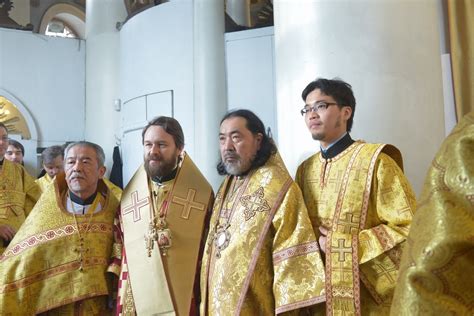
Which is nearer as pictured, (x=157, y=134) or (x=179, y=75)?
(x=157, y=134)

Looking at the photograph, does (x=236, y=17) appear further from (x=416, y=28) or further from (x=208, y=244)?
(x=208, y=244)

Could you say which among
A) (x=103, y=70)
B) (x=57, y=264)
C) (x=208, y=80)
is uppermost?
(x=103, y=70)

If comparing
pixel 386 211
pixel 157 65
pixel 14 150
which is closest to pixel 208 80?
pixel 157 65

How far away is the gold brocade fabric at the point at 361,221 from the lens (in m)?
2.23

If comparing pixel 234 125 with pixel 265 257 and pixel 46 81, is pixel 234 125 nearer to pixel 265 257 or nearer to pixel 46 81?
pixel 265 257

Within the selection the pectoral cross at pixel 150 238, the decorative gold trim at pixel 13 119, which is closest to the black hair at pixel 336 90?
the pectoral cross at pixel 150 238

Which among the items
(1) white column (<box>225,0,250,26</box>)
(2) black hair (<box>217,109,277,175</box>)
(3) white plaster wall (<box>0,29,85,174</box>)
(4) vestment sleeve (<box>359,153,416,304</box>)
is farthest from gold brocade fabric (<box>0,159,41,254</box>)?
(1) white column (<box>225,0,250,26</box>)

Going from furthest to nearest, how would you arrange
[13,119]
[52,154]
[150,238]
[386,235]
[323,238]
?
[13,119], [52,154], [150,238], [323,238], [386,235]

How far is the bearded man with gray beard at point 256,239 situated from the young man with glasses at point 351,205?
0.10 meters

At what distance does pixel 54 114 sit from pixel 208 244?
735 cm

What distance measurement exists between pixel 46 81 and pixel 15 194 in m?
5.88

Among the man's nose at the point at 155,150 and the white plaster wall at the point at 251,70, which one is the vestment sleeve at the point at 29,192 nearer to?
the man's nose at the point at 155,150

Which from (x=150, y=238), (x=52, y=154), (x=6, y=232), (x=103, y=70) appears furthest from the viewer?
(x=103, y=70)

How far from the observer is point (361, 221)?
2377 millimetres
